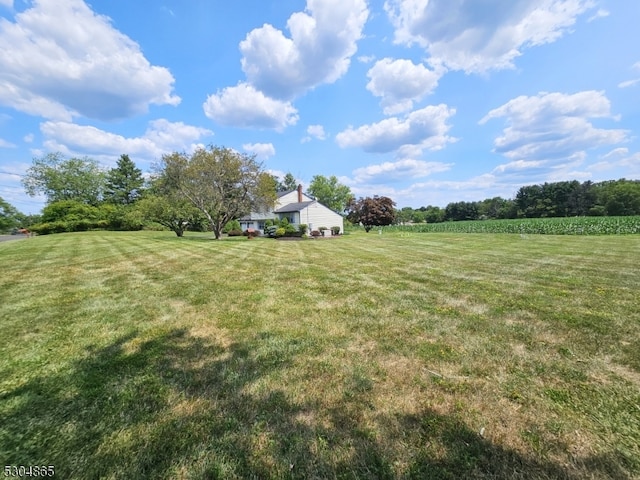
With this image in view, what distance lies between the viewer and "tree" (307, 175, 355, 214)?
211ft

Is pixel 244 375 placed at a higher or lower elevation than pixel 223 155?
lower

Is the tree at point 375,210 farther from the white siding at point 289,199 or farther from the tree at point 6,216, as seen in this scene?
the tree at point 6,216

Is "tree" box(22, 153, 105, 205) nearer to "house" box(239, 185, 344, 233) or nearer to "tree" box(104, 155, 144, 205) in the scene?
"tree" box(104, 155, 144, 205)

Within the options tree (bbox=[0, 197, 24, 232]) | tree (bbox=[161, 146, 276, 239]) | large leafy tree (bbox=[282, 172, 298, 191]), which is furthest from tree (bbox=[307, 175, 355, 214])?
tree (bbox=[0, 197, 24, 232])

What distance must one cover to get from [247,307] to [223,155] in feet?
63.9

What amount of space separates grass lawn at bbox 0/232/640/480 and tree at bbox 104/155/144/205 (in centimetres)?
5734

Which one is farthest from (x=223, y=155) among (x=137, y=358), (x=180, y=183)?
(x=137, y=358)

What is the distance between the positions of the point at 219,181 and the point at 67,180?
43400 millimetres

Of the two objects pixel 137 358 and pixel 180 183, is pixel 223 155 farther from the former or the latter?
pixel 137 358

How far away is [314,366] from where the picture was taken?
318 centimetres

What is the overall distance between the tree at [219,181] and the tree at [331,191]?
40327mm

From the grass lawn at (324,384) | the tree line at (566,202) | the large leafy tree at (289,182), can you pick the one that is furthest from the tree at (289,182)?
the grass lawn at (324,384)

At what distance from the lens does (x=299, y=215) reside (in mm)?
33062

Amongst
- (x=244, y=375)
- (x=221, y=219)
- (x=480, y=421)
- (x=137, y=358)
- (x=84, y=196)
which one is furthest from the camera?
(x=84, y=196)
